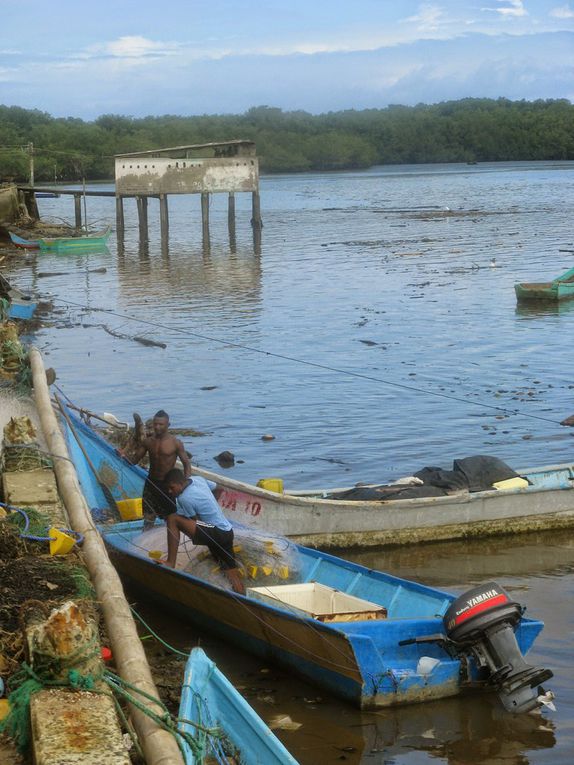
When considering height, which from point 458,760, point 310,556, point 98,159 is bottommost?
point 458,760

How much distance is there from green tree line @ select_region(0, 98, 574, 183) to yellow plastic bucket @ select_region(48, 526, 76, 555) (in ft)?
379

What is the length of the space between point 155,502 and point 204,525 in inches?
41.4

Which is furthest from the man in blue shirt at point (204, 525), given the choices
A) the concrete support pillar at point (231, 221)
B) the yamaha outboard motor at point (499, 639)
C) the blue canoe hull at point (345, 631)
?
the concrete support pillar at point (231, 221)

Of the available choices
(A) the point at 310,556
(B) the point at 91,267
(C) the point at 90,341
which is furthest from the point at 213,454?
(B) the point at 91,267

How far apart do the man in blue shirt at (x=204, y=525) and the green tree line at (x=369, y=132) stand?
113616 mm

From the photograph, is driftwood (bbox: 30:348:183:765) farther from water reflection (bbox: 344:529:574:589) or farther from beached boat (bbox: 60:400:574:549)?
water reflection (bbox: 344:529:574:589)

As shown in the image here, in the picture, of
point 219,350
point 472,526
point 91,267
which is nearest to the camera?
point 472,526

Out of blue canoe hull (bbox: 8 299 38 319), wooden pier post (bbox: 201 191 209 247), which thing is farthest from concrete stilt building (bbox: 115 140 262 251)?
blue canoe hull (bbox: 8 299 38 319)

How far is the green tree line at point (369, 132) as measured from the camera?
131000 millimetres

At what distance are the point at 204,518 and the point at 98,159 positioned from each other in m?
104

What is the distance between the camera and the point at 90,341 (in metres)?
23.7

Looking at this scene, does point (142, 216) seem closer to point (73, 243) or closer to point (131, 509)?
point (73, 243)

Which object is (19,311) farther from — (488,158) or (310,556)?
(488,158)

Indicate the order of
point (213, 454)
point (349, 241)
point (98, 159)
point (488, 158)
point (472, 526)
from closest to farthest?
1. point (472, 526)
2. point (213, 454)
3. point (349, 241)
4. point (98, 159)
5. point (488, 158)
